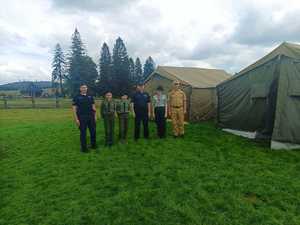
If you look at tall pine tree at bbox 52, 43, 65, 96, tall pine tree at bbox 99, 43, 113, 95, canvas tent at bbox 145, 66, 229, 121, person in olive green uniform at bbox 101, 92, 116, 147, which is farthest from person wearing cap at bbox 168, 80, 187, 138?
tall pine tree at bbox 52, 43, 65, 96

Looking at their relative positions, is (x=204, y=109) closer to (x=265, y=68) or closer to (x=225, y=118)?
(x=225, y=118)

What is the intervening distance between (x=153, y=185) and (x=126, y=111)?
3108 millimetres

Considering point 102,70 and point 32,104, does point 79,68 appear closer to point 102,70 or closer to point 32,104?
point 102,70

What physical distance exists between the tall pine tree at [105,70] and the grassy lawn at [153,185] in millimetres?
22059

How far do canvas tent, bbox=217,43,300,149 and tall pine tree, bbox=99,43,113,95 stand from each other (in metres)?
20.2

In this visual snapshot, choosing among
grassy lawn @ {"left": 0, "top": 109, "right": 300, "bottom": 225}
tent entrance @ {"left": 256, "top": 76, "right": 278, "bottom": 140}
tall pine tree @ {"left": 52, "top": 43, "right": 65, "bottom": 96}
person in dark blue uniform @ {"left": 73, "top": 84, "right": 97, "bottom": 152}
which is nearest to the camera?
grassy lawn @ {"left": 0, "top": 109, "right": 300, "bottom": 225}

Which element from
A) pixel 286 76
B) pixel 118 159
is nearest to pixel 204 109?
pixel 286 76

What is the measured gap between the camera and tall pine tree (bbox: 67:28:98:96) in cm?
3180

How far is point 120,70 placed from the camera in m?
31.1

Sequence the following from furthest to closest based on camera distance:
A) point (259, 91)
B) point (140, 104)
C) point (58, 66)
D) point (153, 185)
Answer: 1. point (58, 66)
2. point (259, 91)
3. point (140, 104)
4. point (153, 185)

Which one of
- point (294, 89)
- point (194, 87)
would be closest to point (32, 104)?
point (194, 87)

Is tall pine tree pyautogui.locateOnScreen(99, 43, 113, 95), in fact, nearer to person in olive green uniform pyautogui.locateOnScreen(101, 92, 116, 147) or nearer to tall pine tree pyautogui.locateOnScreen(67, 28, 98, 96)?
tall pine tree pyautogui.locateOnScreen(67, 28, 98, 96)

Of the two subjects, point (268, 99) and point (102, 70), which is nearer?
point (268, 99)

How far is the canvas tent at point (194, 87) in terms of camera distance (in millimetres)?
11445
